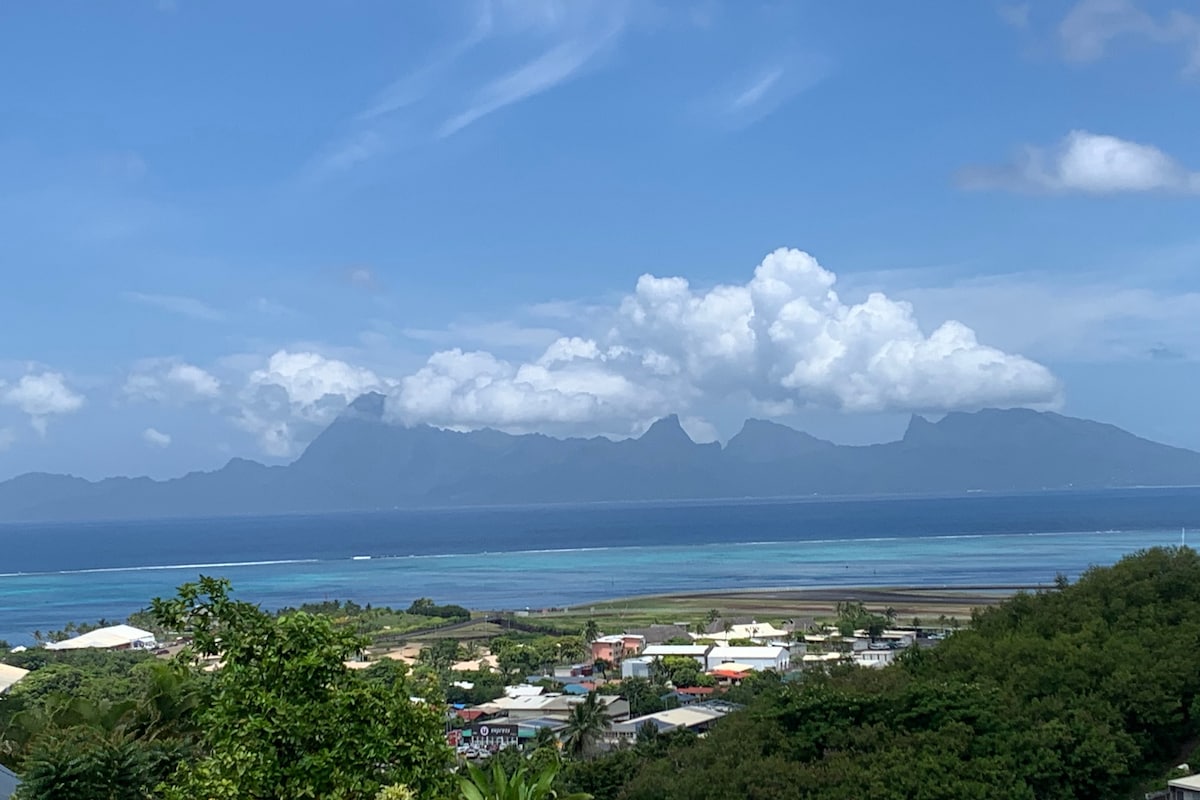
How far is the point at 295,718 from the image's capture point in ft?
20.2

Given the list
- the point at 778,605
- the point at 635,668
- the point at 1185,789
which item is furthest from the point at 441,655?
the point at 1185,789

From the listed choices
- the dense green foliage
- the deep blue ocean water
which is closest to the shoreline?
the deep blue ocean water

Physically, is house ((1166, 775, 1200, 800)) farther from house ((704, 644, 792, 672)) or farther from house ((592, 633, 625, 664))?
house ((592, 633, 625, 664))

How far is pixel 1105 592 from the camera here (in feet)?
68.2

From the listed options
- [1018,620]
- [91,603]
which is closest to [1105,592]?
[1018,620]

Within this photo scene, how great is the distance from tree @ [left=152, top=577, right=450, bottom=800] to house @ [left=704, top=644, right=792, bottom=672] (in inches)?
1229

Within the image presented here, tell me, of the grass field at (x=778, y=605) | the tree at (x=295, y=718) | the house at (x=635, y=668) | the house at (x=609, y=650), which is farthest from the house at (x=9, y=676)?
the grass field at (x=778, y=605)

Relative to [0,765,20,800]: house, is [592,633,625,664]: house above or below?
below

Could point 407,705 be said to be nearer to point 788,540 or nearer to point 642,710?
point 642,710

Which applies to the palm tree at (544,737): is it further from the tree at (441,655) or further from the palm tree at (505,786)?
the palm tree at (505,786)

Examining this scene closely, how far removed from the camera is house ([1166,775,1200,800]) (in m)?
11.9

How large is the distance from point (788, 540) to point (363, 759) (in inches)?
3919

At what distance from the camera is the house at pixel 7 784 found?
6805mm

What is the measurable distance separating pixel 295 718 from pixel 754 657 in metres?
33.3
